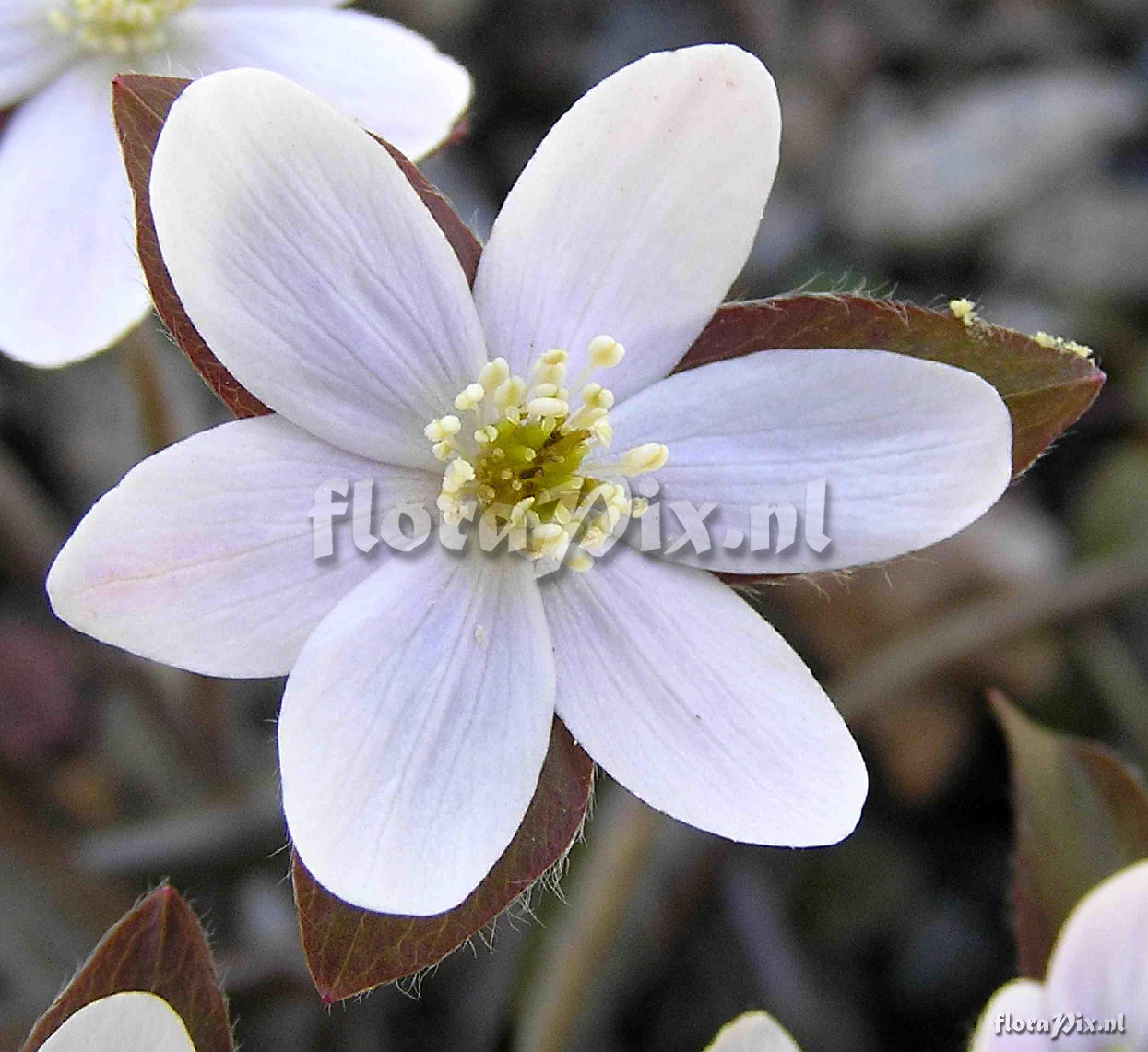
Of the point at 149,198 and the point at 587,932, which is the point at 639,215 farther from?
the point at 587,932

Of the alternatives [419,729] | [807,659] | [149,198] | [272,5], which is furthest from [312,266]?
[807,659]

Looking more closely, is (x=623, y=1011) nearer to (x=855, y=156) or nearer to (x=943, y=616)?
(x=943, y=616)

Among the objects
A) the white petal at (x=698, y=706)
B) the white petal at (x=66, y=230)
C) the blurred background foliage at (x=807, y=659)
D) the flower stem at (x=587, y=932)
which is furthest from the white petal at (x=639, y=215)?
the flower stem at (x=587, y=932)

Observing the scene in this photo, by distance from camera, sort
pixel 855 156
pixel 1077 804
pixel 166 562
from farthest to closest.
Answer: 1. pixel 855 156
2. pixel 1077 804
3. pixel 166 562

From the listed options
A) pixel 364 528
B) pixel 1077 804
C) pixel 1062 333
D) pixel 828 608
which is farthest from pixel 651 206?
pixel 1062 333

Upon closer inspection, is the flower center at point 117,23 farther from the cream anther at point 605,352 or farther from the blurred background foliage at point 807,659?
the cream anther at point 605,352
